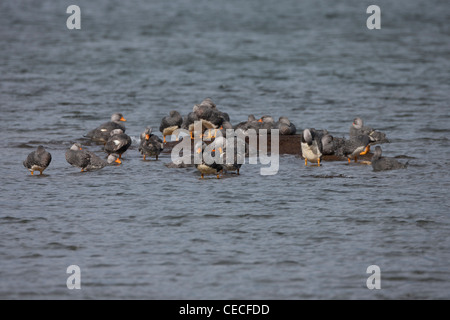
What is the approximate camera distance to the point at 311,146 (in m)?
19.5

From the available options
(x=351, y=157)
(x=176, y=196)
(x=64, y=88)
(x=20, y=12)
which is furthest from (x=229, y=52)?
(x=20, y=12)

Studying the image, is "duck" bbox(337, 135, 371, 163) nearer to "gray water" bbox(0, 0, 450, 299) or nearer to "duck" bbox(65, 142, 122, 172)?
"gray water" bbox(0, 0, 450, 299)

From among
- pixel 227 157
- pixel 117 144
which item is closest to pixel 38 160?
pixel 117 144

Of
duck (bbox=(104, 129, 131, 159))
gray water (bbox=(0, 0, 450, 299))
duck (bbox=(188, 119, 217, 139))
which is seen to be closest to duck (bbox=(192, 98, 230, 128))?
duck (bbox=(188, 119, 217, 139))

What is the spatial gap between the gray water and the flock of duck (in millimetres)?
347

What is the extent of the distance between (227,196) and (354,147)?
174 inches

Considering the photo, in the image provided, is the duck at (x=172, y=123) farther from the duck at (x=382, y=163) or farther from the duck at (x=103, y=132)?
the duck at (x=382, y=163)

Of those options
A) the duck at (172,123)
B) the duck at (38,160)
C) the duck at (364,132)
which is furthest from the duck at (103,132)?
the duck at (364,132)

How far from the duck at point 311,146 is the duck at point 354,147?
68cm

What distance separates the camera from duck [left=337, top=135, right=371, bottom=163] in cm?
1988

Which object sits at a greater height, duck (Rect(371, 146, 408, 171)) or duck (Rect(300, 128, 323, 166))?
duck (Rect(300, 128, 323, 166))

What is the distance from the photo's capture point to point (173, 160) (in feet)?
65.6
